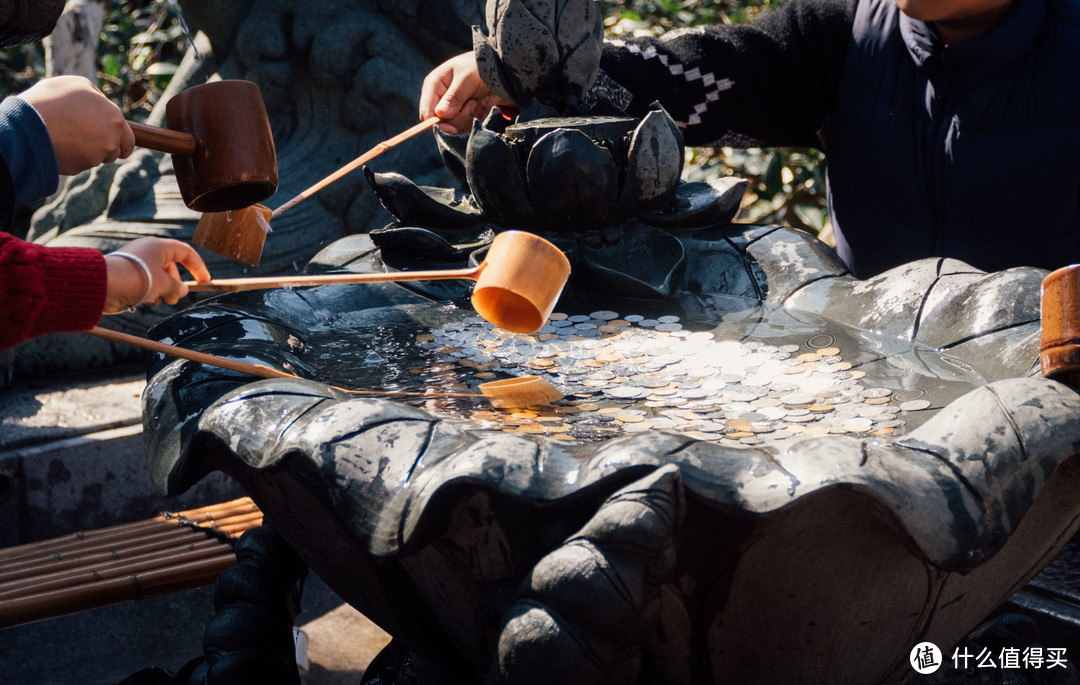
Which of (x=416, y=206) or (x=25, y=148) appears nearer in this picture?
(x=25, y=148)

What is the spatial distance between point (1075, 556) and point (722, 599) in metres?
1.58

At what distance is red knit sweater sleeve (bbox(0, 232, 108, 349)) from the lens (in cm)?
139

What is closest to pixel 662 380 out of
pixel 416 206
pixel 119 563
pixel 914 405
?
pixel 914 405

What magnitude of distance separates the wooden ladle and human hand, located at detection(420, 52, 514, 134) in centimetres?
62

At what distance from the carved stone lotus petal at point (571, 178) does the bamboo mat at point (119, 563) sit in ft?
3.49

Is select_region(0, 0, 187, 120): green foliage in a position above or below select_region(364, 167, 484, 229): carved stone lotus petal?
below

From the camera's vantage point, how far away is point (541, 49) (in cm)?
215

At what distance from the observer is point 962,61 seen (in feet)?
7.89

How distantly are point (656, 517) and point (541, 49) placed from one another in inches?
54.9

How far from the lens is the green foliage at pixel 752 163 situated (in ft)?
15.1

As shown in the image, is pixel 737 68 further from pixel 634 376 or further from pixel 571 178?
pixel 634 376

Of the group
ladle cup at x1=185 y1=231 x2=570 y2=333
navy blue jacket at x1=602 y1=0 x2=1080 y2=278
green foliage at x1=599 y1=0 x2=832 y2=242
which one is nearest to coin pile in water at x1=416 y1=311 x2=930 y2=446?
ladle cup at x1=185 y1=231 x2=570 y2=333

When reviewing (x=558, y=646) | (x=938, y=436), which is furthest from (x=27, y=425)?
(x=938, y=436)

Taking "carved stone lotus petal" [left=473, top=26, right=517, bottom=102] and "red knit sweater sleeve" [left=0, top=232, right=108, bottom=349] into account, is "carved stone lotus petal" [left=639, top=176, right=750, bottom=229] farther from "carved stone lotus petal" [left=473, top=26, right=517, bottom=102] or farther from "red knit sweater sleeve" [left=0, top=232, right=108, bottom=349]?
"red knit sweater sleeve" [left=0, top=232, right=108, bottom=349]
